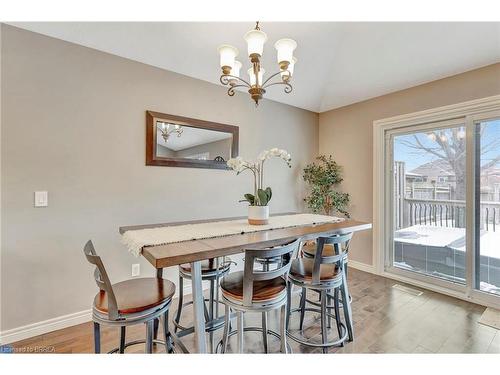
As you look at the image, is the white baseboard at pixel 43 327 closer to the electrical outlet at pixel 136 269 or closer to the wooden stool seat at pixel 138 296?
the electrical outlet at pixel 136 269

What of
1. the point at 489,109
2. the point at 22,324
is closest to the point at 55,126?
the point at 22,324

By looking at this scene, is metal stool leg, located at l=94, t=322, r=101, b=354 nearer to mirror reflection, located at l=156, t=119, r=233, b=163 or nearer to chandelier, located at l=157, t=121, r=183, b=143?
mirror reflection, located at l=156, t=119, r=233, b=163

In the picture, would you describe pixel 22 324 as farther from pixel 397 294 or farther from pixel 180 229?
pixel 397 294

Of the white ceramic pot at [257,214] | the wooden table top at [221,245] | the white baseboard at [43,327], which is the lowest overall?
the white baseboard at [43,327]

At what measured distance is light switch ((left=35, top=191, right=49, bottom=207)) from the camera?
209 cm

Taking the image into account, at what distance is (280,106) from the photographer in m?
3.77

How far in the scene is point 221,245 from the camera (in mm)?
1414

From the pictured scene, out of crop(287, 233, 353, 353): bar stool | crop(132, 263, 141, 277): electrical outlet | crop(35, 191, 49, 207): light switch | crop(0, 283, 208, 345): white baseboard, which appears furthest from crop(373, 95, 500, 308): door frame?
crop(35, 191, 49, 207): light switch

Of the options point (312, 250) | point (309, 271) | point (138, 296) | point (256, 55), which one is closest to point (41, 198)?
point (138, 296)

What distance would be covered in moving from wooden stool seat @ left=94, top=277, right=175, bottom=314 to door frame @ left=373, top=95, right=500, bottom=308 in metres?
3.02

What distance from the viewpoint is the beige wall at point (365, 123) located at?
9.12 feet

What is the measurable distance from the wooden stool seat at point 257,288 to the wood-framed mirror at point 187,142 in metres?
1.61

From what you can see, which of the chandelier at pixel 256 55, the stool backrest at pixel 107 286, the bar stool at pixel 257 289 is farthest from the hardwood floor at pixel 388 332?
the chandelier at pixel 256 55
